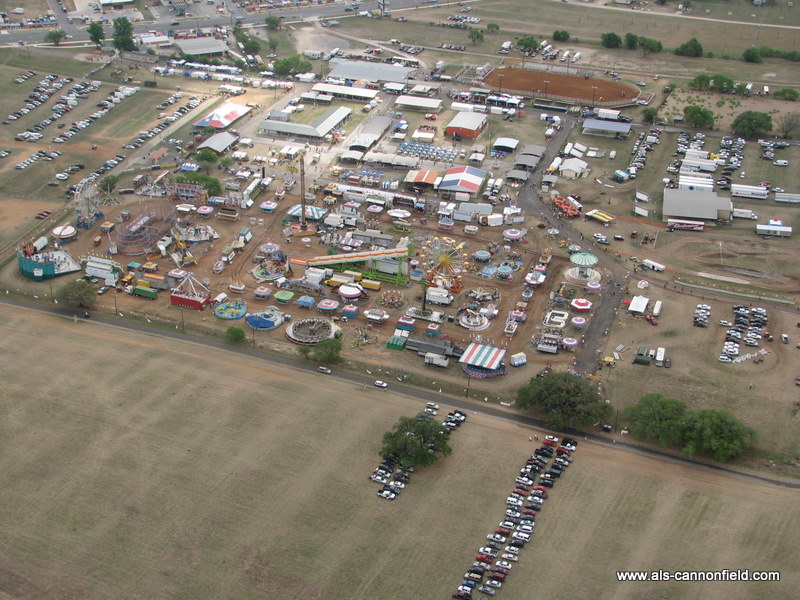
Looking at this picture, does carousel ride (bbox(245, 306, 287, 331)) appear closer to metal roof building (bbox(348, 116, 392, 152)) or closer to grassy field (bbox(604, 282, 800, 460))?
grassy field (bbox(604, 282, 800, 460))

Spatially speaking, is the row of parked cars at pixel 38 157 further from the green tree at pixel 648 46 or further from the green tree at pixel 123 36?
the green tree at pixel 648 46

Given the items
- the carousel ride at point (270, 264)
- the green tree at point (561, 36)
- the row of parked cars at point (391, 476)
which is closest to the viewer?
the row of parked cars at point (391, 476)

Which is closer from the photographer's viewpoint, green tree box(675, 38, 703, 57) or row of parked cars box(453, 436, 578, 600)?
row of parked cars box(453, 436, 578, 600)

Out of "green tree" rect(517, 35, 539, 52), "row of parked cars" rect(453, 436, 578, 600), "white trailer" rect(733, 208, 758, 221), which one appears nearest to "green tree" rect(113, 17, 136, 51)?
"green tree" rect(517, 35, 539, 52)

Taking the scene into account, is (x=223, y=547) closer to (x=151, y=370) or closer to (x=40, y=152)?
(x=151, y=370)

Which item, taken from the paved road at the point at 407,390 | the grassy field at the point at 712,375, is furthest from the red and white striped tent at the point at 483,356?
the grassy field at the point at 712,375

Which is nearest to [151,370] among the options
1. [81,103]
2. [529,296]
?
[529,296]
